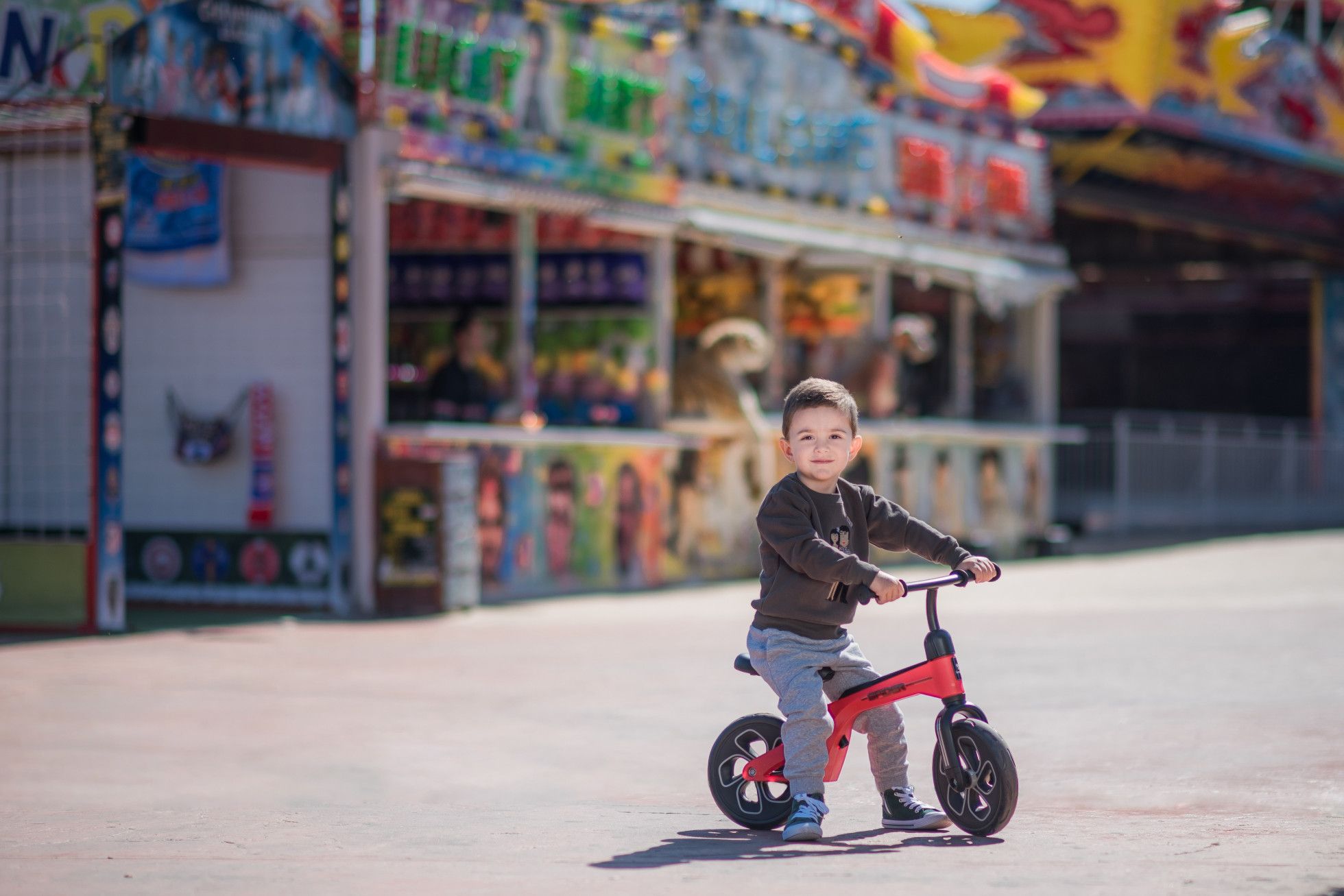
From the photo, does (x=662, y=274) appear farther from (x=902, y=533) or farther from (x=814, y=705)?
(x=814, y=705)

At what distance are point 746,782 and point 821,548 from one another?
839 mm

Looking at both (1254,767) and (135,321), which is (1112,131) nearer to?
(135,321)

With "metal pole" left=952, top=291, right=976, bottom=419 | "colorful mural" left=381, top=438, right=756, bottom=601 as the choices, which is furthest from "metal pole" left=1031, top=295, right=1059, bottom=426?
"colorful mural" left=381, top=438, right=756, bottom=601

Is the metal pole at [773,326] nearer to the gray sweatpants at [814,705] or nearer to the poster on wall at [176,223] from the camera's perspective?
the poster on wall at [176,223]

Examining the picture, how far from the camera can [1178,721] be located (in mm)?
8164

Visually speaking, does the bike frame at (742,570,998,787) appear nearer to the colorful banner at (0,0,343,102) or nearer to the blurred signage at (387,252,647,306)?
the colorful banner at (0,0,343,102)

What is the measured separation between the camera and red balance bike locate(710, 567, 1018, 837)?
546cm

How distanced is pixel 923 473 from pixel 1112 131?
6.82m

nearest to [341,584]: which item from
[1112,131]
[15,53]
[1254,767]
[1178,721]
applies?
[15,53]

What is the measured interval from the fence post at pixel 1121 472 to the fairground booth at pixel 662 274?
8.27 ft

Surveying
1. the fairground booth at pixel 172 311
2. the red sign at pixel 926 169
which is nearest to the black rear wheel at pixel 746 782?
the fairground booth at pixel 172 311

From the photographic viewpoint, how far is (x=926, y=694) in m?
5.58

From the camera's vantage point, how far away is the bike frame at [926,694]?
18.3 feet

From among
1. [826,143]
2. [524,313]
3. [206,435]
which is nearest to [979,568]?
[206,435]
